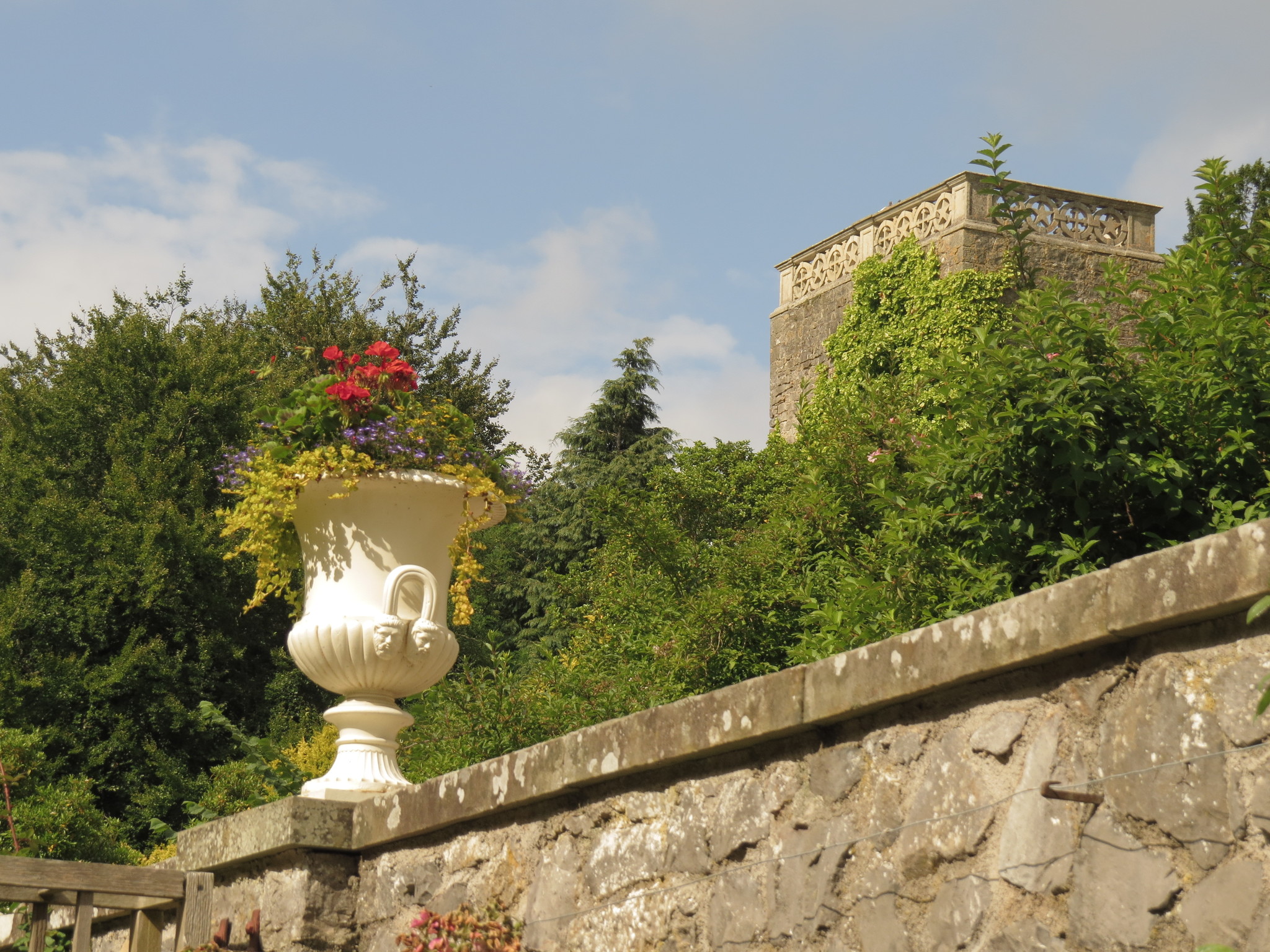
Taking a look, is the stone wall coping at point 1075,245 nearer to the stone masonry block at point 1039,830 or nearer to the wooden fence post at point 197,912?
the wooden fence post at point 197,912

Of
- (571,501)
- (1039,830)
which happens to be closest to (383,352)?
→ (1039,830)

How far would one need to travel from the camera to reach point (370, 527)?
4.06 metres

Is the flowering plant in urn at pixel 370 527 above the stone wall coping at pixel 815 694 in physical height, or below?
above

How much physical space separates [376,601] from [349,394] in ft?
2.12

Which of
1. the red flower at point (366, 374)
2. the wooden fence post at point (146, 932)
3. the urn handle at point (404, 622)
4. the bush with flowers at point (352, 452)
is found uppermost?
the red flower at point (366, 374)

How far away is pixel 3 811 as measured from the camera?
33.9ft

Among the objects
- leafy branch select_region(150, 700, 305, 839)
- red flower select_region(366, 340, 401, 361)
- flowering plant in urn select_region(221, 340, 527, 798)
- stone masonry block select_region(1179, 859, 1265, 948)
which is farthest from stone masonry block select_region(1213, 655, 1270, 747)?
leafy branch select_region(150, 700, 305, 839)

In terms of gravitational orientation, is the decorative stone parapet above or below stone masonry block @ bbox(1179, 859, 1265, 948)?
above

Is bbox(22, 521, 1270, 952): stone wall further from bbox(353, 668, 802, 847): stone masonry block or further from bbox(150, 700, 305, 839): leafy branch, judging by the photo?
bbox(150, 700, 305, 839): leafy branch

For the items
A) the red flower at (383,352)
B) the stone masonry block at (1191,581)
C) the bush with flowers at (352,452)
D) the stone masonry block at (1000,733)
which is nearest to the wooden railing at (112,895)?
the bush with flowers at (352,452)

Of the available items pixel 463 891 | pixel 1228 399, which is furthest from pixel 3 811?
pixel 1228 399

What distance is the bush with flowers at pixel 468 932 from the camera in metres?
2.94

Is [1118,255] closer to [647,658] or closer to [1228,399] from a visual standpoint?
[647,658]

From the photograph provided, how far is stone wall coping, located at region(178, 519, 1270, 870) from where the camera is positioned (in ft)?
6.01
